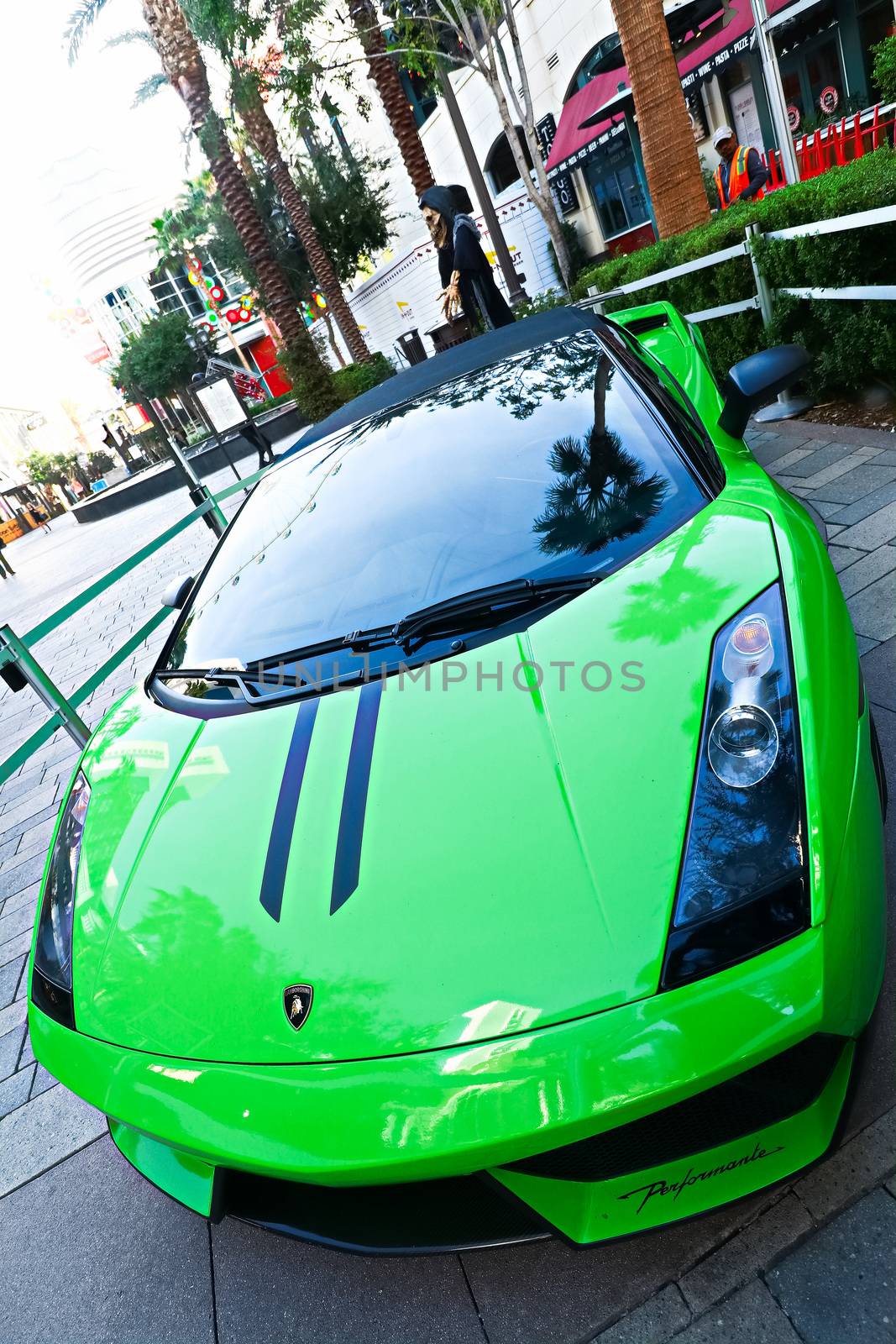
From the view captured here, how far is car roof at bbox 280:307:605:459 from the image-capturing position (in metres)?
2.55

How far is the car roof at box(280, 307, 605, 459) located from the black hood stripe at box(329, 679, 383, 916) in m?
1.34

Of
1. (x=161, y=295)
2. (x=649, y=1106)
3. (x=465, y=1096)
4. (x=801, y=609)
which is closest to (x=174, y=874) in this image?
(x=465, y=1096)

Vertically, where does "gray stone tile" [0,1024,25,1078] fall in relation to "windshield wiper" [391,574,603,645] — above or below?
below

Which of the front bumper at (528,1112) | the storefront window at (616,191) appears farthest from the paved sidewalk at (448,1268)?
the storefront window at (616,191)

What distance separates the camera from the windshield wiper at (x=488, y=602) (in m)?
1.67

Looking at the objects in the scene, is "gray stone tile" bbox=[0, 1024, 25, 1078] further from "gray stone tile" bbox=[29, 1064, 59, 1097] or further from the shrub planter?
the shrub planter

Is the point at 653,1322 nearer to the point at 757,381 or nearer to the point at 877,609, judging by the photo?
the point at 757,381

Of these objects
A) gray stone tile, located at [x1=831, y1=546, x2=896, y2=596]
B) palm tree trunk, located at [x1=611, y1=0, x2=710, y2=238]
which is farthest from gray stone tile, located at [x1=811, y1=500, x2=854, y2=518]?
palm tree trunk, located at [x1=611, y1=0, x2=710, y2=238]

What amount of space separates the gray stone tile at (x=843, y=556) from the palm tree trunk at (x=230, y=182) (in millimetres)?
12682

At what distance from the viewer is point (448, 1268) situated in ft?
4.60

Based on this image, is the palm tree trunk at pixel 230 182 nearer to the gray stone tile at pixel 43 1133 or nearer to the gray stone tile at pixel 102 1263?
the gray stone tile at pixel 43 1133

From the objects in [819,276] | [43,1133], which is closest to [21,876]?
[43,1133]

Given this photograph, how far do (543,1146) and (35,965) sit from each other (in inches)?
47.5

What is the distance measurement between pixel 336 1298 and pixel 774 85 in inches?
346
